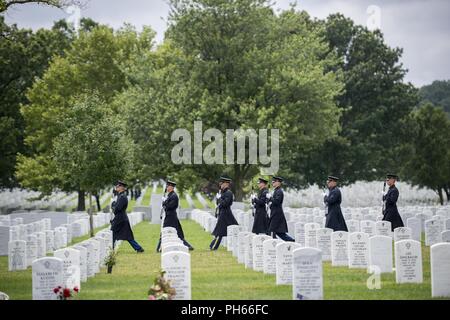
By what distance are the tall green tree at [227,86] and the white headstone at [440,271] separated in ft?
94.2

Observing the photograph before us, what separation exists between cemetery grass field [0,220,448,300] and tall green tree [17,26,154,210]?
28473mm

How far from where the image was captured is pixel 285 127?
45688 millimetres

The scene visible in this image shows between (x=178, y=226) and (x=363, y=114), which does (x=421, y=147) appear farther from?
(x=178, y=226)

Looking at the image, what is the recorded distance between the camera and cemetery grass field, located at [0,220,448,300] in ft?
53.3

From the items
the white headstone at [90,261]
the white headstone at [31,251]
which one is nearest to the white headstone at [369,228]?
the white headstone at [90,261]

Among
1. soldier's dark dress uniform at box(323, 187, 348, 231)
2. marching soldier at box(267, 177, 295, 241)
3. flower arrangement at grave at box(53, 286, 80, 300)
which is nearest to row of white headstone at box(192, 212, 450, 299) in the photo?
marching soldier at box(267, 177, 295, 241)

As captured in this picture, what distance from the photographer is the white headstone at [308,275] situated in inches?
605

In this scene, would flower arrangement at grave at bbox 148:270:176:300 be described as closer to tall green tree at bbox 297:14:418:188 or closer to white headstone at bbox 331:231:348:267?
white headstone at bbox 331:231:348:267

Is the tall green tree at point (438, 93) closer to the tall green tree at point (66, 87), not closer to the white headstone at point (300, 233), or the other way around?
the tall green tree at point (66, 87)

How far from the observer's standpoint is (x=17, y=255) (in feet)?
74.3

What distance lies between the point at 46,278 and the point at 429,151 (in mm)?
48368

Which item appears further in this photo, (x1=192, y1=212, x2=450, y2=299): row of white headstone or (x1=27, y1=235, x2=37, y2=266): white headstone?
(x1=27, y1=235, x2=37, y2=266): white headstone

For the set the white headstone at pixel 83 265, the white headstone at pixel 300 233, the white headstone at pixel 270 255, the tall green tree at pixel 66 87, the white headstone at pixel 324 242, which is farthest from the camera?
the tall green tree at pixel 66 87
